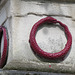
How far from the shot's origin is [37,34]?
3.58 m

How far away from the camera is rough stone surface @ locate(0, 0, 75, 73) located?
3377mm

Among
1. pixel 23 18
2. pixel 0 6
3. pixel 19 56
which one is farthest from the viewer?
pixel 0 6

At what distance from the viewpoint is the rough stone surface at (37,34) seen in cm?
338

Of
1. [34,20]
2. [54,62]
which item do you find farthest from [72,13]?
[54,62]

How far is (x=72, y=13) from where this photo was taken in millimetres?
3816

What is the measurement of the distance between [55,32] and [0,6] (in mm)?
941

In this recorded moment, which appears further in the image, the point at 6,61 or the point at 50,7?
the point at 50,7

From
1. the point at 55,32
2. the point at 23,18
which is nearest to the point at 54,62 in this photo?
the point at 55,32

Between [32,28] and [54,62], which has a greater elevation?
[32,28]

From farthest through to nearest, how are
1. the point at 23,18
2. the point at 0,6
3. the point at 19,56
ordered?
the point at 0,6 < the point at 23,18 < the point at 19,56

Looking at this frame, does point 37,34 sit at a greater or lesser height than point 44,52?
greater

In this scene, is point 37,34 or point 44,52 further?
point 37,34

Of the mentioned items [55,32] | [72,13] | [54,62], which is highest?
[72,13]

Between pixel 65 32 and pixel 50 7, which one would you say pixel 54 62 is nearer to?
pixel 65 32
